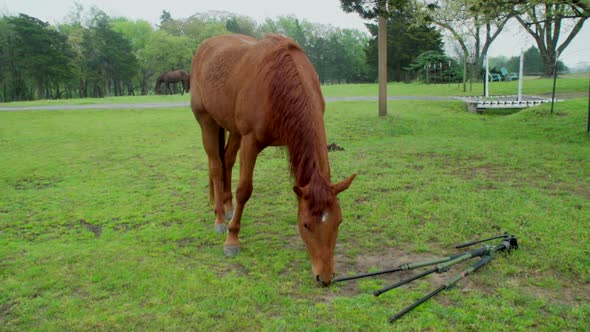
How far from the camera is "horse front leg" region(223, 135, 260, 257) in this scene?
3729mm

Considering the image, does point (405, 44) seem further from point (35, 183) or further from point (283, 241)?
point (283, 241)

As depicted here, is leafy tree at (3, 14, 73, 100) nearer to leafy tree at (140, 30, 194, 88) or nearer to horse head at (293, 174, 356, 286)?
leafy tree at (140, 30, 194, 88)

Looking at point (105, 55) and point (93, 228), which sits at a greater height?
point (105, 55)

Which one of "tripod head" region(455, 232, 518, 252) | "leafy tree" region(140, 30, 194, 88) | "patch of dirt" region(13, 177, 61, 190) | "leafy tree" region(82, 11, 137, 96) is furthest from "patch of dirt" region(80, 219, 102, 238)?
"leafy tree" region(82, 11, 137, 96)

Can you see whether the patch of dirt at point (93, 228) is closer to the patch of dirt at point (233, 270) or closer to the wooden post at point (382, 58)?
the patch of dirt at point (233, 270)

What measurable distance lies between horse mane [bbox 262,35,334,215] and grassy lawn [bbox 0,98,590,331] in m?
0.82

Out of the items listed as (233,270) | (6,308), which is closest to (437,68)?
(233,270)

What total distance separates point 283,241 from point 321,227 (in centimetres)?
139

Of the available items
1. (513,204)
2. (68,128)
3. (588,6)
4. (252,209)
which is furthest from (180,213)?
(68,128)

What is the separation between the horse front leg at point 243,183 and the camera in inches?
147

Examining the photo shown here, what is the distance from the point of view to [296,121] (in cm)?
323

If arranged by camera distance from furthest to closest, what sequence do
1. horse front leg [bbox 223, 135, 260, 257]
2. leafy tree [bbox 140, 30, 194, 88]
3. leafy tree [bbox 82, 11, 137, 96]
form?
leafy tree [bbox 140, 30, 194, 88] < leafy tree [bbox 82, 11, 137, 96] < horse front leg [bbox 223, 135, 260, 257]

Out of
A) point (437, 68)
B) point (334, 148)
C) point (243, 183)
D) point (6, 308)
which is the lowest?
point (6, 308)

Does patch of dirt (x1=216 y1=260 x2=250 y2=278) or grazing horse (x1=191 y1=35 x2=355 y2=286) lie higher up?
grazing horse (x1=191 y1=35 x2=355 y2=286)
